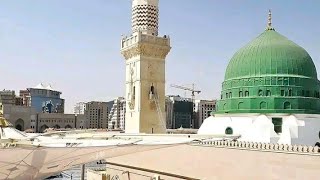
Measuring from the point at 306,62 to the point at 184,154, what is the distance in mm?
8635

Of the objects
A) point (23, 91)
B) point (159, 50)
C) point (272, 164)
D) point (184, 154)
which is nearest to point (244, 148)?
point (272, 164)

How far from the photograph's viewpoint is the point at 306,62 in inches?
805

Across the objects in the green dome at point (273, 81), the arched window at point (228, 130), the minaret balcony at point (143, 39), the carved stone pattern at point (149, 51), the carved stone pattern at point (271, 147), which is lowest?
the carved stone pattern at point (271, 147)

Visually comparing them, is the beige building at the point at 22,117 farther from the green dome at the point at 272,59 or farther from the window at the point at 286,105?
the window at the point at 286,105

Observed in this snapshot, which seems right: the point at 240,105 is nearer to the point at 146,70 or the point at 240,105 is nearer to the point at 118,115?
the point at 146,70

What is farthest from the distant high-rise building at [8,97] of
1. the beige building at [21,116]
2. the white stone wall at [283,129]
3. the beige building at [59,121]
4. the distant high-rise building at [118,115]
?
the white stone wall at [283,129]

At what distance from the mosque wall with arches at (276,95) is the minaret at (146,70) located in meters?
3.85

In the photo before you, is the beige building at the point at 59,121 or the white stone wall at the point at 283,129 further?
the beige building at the point at 59,121

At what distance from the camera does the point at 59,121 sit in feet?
213

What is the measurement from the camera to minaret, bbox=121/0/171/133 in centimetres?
2026

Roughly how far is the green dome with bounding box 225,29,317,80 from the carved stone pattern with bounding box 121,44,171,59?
3807 mm

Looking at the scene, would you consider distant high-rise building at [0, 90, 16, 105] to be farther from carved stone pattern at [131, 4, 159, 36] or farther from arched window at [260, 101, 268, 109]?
arched window at [260, 101, 268, 109]

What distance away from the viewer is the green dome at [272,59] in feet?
65.5

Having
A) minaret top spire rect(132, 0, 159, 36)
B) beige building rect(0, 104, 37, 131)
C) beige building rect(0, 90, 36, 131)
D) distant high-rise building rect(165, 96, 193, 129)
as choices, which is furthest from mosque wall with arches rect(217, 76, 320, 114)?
distant high-rise building rect(165, 96, 193, 129)
